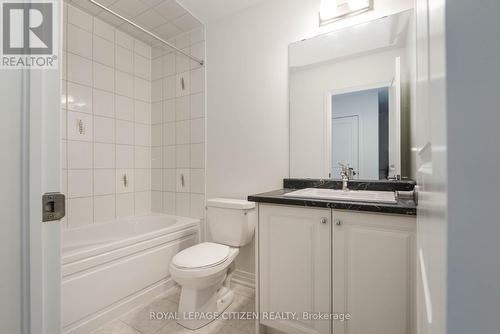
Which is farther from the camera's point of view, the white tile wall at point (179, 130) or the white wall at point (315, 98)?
the white tile wall at point (179, 130)

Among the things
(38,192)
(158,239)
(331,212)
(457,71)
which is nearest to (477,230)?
(457,71)

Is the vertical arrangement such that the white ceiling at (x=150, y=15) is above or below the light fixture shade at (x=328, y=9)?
above

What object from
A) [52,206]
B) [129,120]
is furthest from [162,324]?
[129,120]

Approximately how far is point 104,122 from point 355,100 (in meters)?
2.27

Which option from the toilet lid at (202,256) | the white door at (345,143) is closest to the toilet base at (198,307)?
the toilet lid at (202,256)

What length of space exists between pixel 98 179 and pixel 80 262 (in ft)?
3.24

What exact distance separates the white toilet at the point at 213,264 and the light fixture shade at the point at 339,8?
148cm

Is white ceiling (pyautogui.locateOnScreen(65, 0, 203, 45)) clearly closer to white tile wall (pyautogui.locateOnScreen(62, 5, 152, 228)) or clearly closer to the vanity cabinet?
white tile wall (pyautogui.locateOnScreen(62, 5, 152, 228))

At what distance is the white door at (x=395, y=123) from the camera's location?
142cm

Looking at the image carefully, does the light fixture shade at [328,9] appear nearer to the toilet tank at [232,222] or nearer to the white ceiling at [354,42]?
the white ceiling at [354,42]

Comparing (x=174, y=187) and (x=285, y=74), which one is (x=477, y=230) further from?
(x=174, y=187)

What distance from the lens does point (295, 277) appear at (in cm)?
122

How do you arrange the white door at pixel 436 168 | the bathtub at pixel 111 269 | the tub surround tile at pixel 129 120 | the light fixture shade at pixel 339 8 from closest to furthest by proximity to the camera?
the white door at pixel 436 168, the bathtub at pixel 111 269, the light fixture shade at pixel 339 8, the tub surround tile at pixel 129 120

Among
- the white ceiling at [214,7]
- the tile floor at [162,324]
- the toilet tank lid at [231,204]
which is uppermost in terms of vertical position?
the white ceiling at [214,7]
